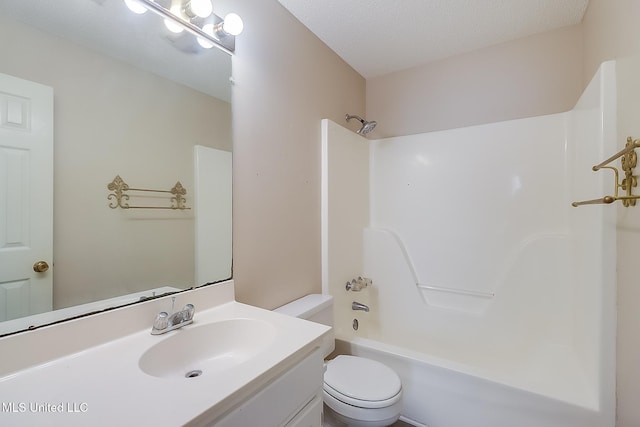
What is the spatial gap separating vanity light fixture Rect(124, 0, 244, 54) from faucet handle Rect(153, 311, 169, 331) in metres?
1.09

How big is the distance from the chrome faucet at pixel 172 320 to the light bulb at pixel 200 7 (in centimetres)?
112

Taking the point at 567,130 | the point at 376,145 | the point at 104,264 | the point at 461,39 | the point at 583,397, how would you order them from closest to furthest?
the point at 104,264 < the point at 583,397 < the point at 567,130 < the point at 461,39 < the point at 376,145

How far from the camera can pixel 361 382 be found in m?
1.33

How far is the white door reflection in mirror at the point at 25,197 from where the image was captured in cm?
71

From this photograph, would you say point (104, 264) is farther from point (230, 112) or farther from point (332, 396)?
point (332, 396)

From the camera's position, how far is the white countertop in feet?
1.77

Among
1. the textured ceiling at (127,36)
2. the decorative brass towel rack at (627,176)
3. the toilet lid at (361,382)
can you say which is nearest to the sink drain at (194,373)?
the toilet lid at (361,382)

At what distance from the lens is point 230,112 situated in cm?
126

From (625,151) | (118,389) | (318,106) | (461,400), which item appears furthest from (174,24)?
(461,400)

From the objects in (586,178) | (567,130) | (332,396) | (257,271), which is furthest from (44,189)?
(567,130)

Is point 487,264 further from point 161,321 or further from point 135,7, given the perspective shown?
point 135,7

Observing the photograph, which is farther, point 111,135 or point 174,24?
point 174,24

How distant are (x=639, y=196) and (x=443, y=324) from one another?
4.51 feet

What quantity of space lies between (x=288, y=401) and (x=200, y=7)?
1.45 metres
